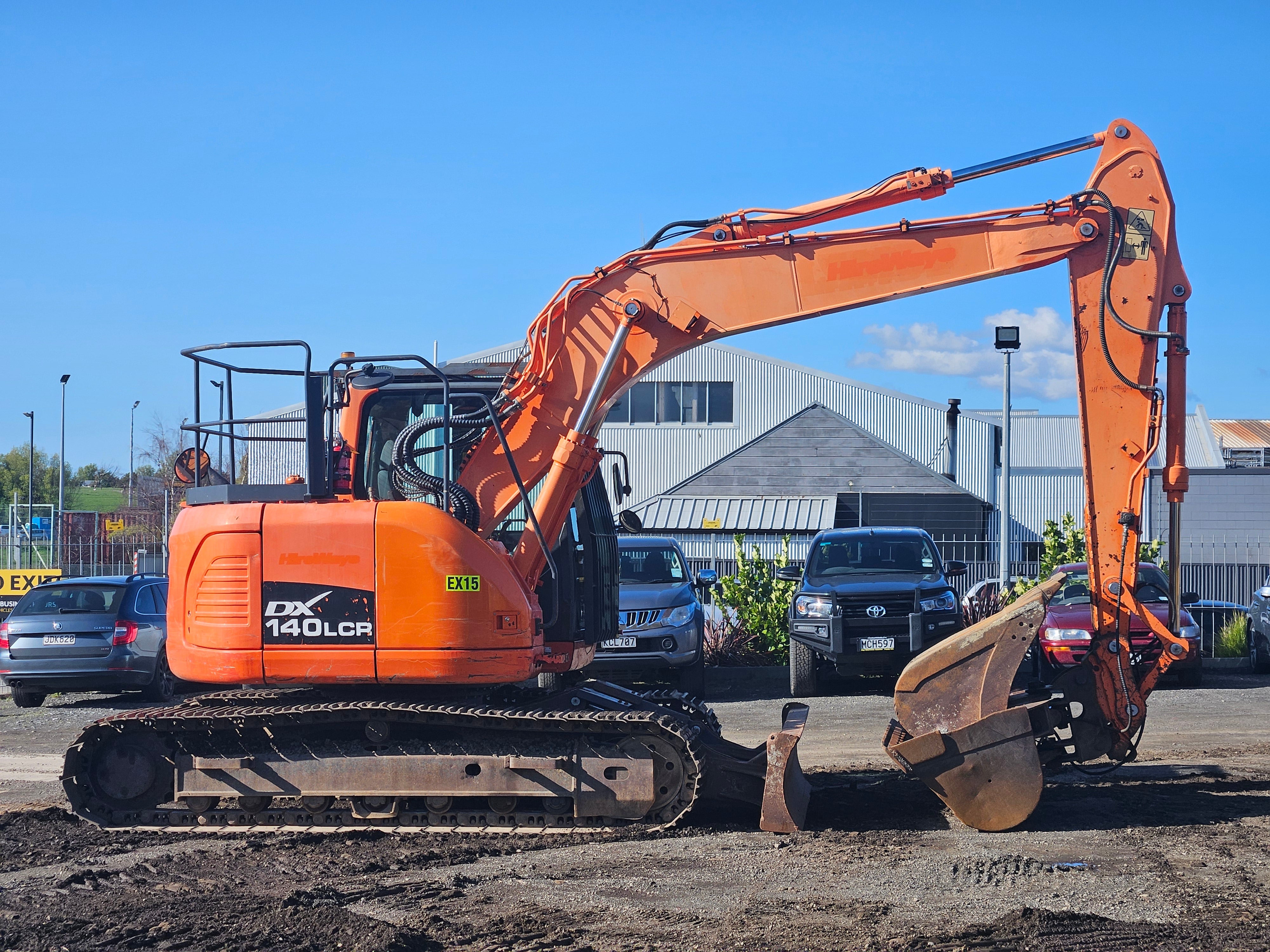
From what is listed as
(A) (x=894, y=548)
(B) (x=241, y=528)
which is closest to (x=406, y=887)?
(B) (x=241, y=528)

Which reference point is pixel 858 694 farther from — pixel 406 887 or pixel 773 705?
pixel 406 887

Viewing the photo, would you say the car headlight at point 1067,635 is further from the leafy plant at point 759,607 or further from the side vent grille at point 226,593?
the side vent grille at point 226,593

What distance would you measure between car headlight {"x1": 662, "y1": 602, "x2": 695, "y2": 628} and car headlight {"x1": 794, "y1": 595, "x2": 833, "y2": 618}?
1352mm

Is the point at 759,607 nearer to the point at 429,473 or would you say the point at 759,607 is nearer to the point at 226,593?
the point at 429,473

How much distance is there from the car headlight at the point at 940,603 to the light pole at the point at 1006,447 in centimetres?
461

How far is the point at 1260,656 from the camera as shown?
17.4 m

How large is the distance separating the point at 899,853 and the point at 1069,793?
221 cm

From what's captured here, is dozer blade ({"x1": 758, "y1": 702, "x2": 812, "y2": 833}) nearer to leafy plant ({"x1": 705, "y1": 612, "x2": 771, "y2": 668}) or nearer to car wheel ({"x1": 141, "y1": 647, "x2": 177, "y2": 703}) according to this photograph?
car wheel ({"x1": 141, "y1": 647, "x2": 177, "y2": 703})

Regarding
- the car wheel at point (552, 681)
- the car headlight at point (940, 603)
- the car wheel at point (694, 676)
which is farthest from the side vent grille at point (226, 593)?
the car headlight at point (940, 603)

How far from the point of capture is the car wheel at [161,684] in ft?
48.5

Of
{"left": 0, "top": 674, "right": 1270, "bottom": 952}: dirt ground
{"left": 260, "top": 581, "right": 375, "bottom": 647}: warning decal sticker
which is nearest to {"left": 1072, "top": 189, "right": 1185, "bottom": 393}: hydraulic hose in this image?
{"left": 0, "top": 674, "right": 1270, "bottom": 952}: dirt ground

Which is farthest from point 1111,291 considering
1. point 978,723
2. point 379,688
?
point 379,688

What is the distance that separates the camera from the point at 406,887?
20.4ft

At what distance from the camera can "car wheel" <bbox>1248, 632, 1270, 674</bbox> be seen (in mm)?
17188
